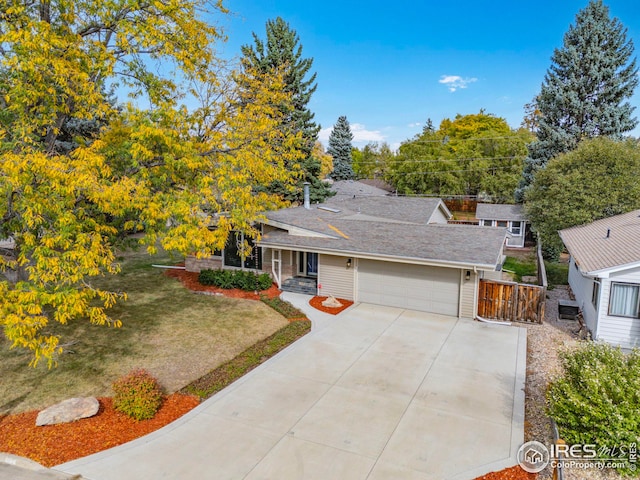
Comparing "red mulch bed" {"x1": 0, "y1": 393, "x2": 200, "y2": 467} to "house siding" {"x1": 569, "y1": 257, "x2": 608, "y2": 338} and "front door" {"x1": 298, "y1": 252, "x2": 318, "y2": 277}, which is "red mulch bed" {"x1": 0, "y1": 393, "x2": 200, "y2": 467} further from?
"house siding" {"x1": 569, "y1": 257, "x2": 608, "y2": 338}

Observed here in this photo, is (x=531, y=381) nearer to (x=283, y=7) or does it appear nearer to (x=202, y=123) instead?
(x=202, y=123)

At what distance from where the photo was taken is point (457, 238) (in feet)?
54.1

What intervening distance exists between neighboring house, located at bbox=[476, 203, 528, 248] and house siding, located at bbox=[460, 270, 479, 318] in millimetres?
17372

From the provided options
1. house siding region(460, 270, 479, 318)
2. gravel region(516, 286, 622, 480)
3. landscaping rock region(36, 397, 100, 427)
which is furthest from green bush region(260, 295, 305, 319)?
gravel region(516, 286, 622, 480)

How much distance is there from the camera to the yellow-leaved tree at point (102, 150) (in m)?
8.48

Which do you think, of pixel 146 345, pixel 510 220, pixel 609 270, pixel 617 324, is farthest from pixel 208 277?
pixel 510 220

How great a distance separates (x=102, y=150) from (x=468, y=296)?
42.1 feet

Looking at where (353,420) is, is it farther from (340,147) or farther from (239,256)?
(340,147)

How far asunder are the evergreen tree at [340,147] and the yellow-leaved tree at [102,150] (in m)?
43.7

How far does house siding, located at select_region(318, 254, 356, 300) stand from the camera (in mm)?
16938

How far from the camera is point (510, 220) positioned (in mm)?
30406

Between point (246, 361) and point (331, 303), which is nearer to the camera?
point (246, 361)

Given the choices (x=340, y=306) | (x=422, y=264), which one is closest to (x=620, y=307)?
(x=422, y=264)

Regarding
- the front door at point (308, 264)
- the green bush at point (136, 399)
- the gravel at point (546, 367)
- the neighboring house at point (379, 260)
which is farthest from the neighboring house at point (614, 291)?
the green bush at point (136, 399)
